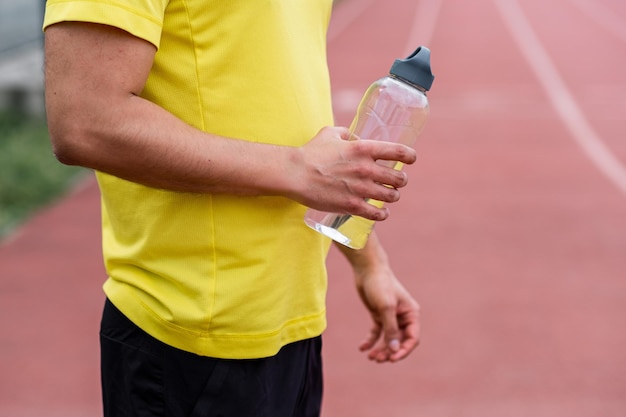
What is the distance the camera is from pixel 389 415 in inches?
179

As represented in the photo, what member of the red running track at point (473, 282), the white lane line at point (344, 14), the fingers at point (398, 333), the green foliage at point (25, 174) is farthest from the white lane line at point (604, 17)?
the fingers at point (398, 333)

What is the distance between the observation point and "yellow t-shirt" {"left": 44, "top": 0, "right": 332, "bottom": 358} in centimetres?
161

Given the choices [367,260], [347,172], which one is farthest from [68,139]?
[367,260]

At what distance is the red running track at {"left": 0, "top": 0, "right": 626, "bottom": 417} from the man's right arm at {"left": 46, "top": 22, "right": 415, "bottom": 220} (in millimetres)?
3052

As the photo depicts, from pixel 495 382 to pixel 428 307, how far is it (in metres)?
1.05

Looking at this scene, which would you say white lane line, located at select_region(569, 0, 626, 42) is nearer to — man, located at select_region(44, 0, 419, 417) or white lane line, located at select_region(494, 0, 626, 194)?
white lane line, located at select_region(494, 0, 626, 194)

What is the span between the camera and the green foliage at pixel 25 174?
24.8 ft

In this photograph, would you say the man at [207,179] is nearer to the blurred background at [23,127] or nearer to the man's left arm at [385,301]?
the man's left arm at [385,301]

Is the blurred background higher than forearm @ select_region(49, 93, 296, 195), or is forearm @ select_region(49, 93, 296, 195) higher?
the blurred background

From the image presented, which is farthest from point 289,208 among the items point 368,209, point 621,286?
point 621,286

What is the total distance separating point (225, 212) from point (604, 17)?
22.7m

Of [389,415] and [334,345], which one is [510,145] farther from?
[389,415]

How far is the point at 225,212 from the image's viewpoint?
1.68 meters

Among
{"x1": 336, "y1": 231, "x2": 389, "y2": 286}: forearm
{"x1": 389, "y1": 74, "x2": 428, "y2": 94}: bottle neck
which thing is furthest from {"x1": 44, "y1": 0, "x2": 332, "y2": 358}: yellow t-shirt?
{"x1": 336, "y1": 231, "x2": 389, "y2": 286}: forearm
